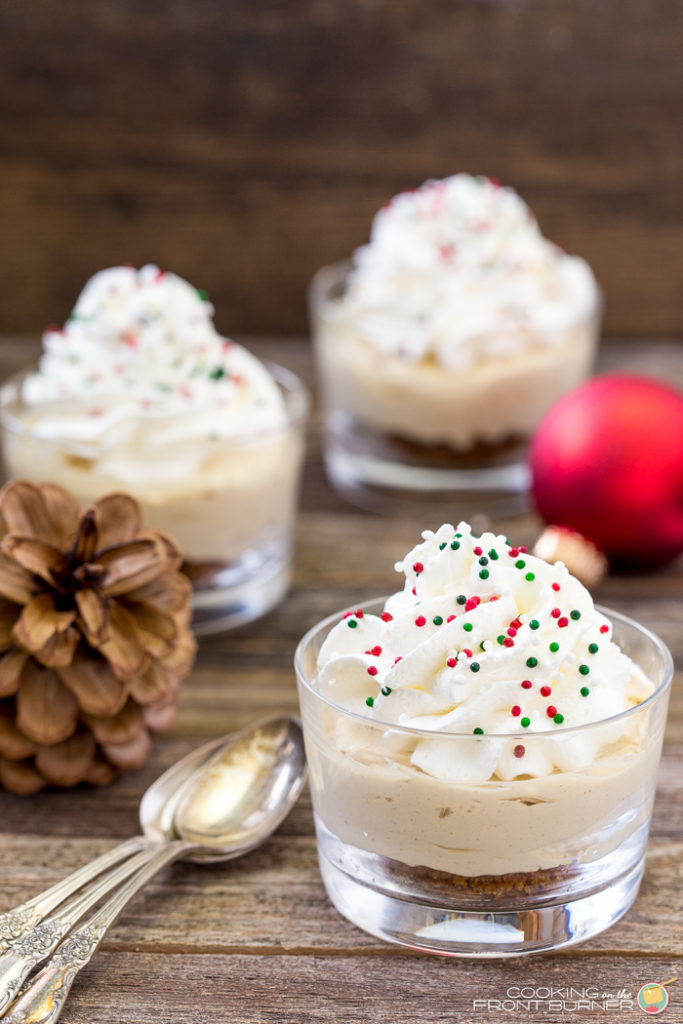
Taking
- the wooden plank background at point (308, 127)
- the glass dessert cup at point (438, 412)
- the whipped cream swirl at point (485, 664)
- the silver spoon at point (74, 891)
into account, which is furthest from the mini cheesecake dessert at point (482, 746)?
the wooden plank background at point (308, 127)

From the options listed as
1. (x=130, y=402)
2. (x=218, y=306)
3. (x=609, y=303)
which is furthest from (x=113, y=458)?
(x=609, y=303)

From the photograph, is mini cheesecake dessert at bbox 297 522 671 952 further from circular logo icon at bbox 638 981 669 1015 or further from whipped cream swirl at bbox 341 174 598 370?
whipped cream swirl at bbox 341 174 598 370

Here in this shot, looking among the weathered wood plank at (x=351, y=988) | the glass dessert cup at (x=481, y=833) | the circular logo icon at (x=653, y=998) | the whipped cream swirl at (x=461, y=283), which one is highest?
the whipped cream swirl at (x=461, y=283)

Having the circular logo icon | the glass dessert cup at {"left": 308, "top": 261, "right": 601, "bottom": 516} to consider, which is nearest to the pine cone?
the circular logo icon

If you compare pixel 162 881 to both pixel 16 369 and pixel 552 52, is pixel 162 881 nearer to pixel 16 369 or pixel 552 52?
pixel 16 369

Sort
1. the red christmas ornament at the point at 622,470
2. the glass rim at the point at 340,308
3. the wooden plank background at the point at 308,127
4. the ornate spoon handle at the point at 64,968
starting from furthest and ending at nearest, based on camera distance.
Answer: the wooden plank background at the point at 308,127 → the glass rim at the point at 340,308 → the red christmas ornament at the point at 622,470 → the ornate spoon handle at the point at 64,968

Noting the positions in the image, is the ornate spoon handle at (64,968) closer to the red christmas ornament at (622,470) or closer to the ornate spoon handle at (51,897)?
the ornate spoon handle at (51,897)
